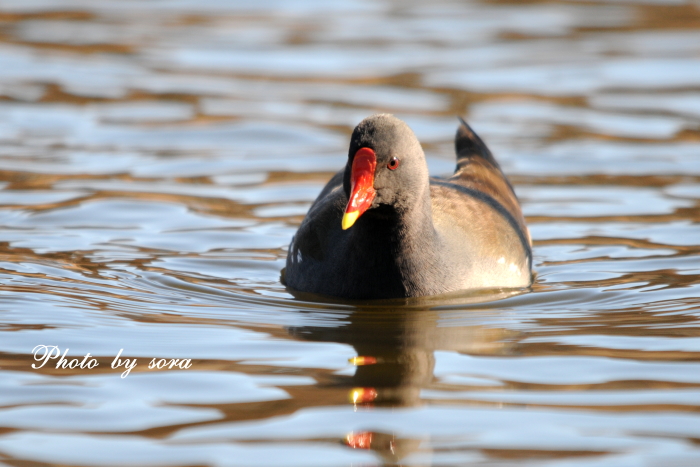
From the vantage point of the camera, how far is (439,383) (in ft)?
14.2

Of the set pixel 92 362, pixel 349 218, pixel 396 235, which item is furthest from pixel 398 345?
pixel 92 362

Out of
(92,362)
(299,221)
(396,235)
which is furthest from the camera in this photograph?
(299,221)

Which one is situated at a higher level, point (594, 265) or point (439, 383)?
point (439, 383)

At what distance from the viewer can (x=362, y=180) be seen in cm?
526

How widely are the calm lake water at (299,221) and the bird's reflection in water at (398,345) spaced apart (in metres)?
0.02

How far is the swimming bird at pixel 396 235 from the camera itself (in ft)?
17.5

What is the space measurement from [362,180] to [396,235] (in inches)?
16.7

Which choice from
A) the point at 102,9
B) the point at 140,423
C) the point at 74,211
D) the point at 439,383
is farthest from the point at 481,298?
the point at 102,9

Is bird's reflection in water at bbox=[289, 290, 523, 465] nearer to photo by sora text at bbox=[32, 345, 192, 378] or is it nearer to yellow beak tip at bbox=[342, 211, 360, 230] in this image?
yellow beak tip at bbox=[342, 211, 360, 230]

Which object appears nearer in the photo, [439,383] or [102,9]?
[439,383]

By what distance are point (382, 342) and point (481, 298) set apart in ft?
3.36

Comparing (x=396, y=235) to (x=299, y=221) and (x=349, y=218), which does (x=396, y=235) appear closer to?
(x=349, y=218)

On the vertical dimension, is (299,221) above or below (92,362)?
below

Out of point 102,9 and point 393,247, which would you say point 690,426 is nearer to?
point 393,247
